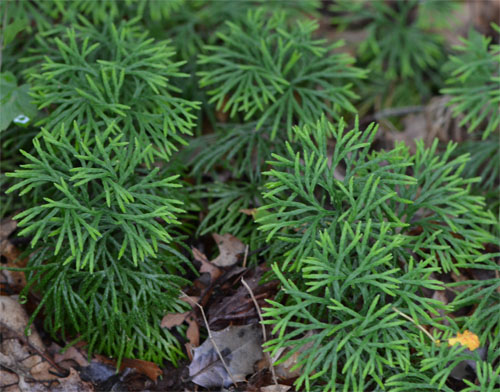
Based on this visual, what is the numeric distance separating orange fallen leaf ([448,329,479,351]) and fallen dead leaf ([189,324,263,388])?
675 mm

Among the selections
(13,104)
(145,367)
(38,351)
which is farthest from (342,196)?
(13,104)

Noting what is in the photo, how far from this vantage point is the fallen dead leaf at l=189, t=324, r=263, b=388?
189cm

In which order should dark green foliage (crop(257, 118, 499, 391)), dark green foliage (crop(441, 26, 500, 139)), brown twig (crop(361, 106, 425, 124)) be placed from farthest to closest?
brown twig (crop(361, 106, 425, 124)) < dark green foliage (crop(441, 26, 500, 139)) < dark green foliage (crop(257, 118, 499, 391))

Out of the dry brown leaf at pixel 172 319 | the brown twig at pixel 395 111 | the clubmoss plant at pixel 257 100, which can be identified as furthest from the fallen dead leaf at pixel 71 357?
the brown twig at pixel 395 111

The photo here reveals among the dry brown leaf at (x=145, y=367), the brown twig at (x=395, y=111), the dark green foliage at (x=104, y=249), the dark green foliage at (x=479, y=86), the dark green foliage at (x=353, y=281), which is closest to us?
the dark green foliage at (x=353, y=281)

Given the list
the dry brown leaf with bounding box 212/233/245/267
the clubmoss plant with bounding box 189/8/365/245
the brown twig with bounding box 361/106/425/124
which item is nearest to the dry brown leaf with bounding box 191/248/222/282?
the dry brown leaf with bounding box 212/233/245/267

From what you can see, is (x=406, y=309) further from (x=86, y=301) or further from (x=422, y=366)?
(x=86, y=301)

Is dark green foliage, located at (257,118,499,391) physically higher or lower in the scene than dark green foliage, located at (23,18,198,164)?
lower

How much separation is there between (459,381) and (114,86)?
66.3 inches

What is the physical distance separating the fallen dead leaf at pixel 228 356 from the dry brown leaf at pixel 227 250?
28 centimetres

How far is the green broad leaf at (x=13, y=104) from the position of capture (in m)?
2.07

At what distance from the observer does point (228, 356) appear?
191 cm

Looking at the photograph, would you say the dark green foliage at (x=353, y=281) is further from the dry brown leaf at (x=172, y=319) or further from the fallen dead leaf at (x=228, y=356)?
the dry brown leaf at (x=172, y=319)

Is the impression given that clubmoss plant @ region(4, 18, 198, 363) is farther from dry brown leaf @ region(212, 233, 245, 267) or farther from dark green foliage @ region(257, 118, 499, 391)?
dark green foliage @ region(257, 118, 499, 391)
